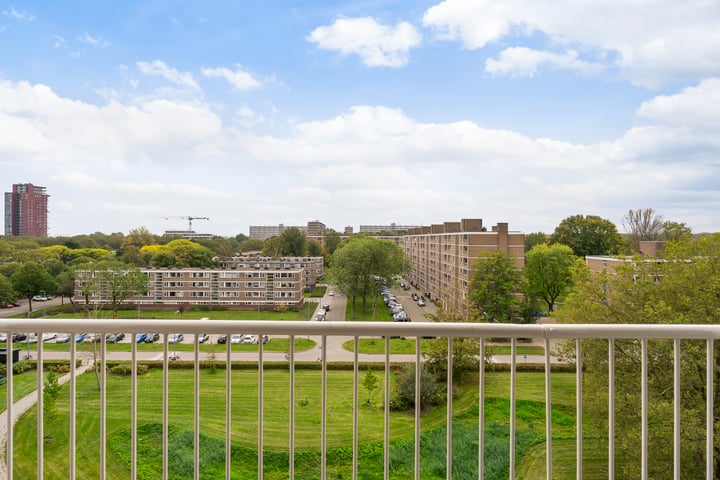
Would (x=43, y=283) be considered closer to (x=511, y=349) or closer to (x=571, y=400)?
(x=511, y=349)

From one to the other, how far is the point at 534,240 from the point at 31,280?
16.1 ft

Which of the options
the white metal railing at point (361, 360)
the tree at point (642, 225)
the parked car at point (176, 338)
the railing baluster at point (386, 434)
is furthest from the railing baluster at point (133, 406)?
the tree at point (642, 225)

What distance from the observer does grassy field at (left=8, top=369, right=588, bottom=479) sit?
1.23 meters

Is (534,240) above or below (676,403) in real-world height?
above

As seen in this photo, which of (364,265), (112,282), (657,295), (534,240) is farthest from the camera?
(364,265)

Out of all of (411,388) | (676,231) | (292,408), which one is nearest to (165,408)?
(292,408)

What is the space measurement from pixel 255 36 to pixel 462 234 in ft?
10.9

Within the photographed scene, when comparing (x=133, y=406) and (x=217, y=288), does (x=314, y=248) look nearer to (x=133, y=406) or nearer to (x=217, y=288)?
(x=217, y=288)

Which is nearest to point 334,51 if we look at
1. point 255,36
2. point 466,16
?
point 255,36

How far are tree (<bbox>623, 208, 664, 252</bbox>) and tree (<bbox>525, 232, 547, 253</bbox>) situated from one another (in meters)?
0.81

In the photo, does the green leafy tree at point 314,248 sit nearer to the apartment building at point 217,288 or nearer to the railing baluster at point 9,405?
the apartment building at point 217,288

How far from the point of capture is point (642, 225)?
12.4ft

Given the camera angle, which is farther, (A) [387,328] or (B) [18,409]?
(B) [18,409]

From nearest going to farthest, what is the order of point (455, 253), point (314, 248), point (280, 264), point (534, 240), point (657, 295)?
point (657, 295), point (534, 240), point (280, 264), point (455, 253), point (314, 248)
